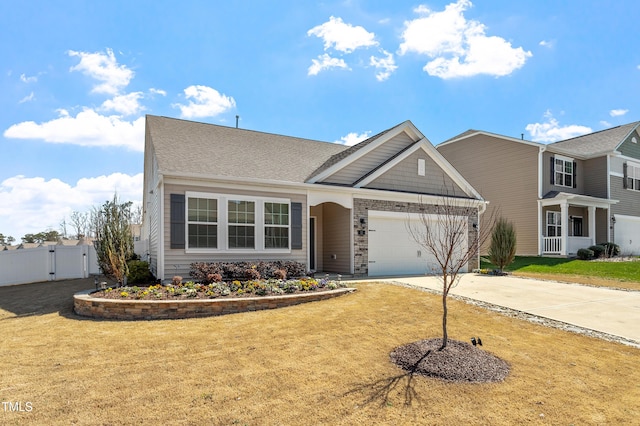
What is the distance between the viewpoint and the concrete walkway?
7418mm

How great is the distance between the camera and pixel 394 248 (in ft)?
46.5

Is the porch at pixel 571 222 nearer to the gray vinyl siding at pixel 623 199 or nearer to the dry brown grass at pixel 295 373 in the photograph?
the gray vinyl siding at pixel 623 199

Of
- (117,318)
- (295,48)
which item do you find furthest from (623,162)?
(117,318)

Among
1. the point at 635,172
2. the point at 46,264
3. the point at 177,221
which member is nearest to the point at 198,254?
the point at 177,221

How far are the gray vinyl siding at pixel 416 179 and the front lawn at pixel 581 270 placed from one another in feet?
14.9

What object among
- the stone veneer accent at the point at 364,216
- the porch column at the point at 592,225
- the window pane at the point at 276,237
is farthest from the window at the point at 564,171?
the window pane at the point at 276,237

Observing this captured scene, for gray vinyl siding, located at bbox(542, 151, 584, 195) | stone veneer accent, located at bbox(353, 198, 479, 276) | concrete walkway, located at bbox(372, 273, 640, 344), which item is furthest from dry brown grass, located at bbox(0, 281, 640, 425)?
gray vinyl siding, located at bbox(542, 151, 584, 195)

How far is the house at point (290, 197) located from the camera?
10.7 metres

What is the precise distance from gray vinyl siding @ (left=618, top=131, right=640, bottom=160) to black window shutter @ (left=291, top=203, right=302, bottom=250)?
70.6ft

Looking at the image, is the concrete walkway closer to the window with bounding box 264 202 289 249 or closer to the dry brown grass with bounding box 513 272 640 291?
the dry brown grass with bounding box 513 272 640 291

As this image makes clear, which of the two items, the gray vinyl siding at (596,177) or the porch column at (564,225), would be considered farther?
→ the gray vinyl siding at (596,177)

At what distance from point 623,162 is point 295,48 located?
22.2 metres

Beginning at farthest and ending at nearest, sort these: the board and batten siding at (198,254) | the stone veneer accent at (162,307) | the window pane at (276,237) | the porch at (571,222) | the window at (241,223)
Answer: the porch at (571,222)
the window pane at (276,237)
the window at (241,223)
the board and batten siding at (198,254)
the stone veneer accent at (162,307)

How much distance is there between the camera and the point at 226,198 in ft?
36.7
